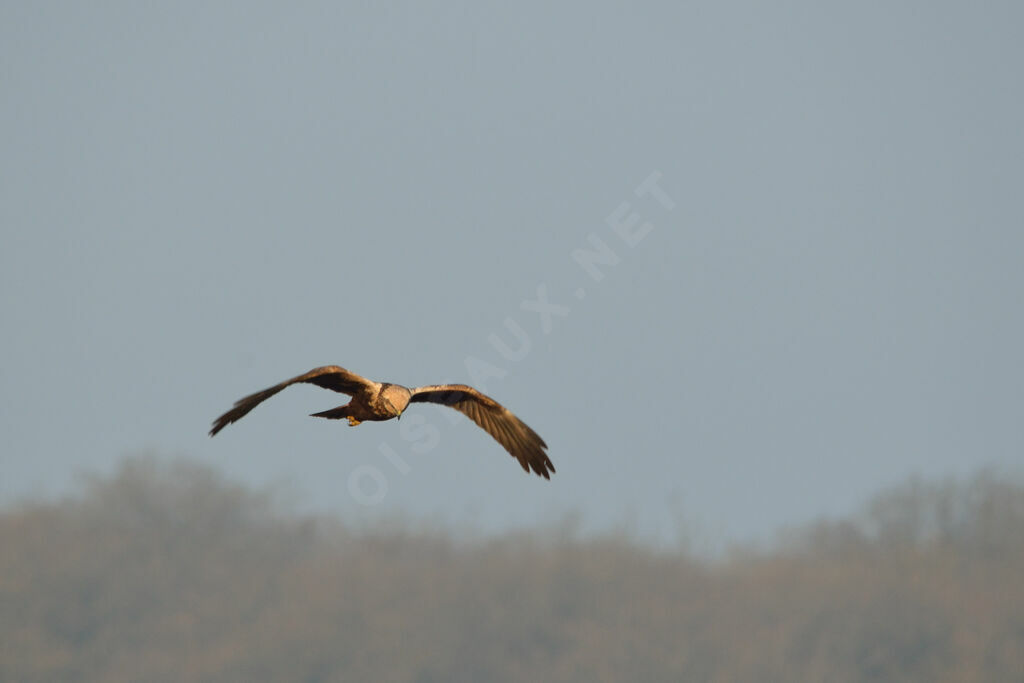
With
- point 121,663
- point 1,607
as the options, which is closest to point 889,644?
point 121,663

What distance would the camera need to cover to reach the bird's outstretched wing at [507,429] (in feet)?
72.0

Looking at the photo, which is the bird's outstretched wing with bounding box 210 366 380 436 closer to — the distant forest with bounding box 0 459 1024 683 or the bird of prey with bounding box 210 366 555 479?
the bird of prey with bounding box 210 366 555 479

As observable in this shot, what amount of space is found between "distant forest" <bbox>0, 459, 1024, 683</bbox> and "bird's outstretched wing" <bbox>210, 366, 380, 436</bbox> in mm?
76383

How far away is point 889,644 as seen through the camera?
306 ft

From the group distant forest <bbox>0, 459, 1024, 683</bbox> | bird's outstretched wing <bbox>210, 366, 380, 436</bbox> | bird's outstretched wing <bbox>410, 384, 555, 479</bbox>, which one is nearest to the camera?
bird's outstretched wing <bbox>210, 366, 380, 436</bbox>

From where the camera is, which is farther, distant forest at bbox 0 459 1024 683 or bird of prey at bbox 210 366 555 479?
distant forest at bbox 0 459 1024 683

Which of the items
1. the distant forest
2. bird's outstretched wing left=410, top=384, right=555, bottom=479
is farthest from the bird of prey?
the distant forest

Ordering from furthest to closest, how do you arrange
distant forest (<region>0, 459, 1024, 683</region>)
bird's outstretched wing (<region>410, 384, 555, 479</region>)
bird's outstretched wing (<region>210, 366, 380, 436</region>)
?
distant forest (<region>0, 459, 1024, 683</region>)
bird's outstretched wing (<region>410, 384, 555, 479</region>)
bird's outstretched wing (<region>210, 366, 380, 436</region>)

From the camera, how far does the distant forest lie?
307 ft

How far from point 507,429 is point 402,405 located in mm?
3338

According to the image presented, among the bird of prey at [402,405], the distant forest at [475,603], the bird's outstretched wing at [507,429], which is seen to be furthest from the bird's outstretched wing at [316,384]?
the distant forest at [475,603]

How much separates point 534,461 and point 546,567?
3294 inches

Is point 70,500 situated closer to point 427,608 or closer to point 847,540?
point 427,608

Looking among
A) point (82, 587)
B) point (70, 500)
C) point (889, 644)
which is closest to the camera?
point (889, 644)
